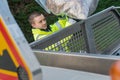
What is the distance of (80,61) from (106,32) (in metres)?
1.53

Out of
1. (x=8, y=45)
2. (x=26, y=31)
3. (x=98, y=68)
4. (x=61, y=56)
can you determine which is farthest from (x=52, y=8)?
(x=26, y=31)

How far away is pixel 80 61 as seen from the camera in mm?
1829

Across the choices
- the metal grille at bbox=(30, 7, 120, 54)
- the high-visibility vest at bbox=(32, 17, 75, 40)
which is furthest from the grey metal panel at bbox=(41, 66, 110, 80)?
the high-visibility vest at bbox=(32, 17, 75, 40)

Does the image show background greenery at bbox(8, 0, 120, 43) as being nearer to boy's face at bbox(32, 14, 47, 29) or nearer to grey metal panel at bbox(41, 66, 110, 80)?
boy's face at bbox(32, 14, 47, 29)

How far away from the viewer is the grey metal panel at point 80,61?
1757 mm

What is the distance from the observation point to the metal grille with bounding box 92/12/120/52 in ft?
10.3

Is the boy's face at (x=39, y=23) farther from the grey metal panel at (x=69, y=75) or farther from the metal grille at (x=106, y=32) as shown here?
the grey metal panel at (x=69, y=75)

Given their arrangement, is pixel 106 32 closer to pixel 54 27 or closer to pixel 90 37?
pixel 90 37

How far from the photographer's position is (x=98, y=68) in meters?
1.77

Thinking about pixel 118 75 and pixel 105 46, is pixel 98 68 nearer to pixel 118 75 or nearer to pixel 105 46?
pixel 118 75

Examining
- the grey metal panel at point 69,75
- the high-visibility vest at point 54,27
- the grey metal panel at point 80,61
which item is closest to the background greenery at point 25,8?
the high-visibility vest at point 54,27

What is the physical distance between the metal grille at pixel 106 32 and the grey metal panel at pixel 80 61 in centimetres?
113

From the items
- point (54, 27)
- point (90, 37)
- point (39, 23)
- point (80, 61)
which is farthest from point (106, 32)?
point (80, 61)

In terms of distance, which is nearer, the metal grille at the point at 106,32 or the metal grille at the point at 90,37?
the metal grille at the point at 90,37
